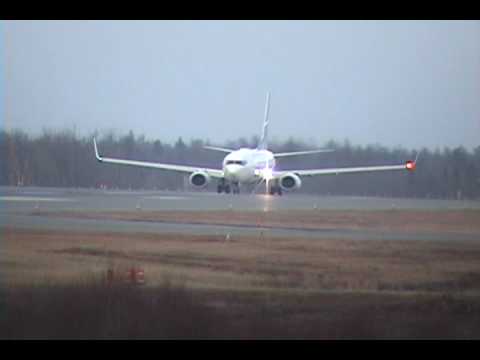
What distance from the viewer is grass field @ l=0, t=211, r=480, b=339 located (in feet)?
41.9

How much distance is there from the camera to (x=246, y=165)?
4597 cm

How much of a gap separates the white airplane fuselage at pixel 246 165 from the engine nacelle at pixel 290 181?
62.6 inches

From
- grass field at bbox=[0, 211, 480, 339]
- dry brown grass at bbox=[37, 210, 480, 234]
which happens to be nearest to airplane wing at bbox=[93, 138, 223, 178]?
dry brown grass at bbox=[37, 210, 480, 234]

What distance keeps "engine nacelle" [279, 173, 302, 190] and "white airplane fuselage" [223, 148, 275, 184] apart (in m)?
1.59

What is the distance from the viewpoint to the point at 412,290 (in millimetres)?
15086

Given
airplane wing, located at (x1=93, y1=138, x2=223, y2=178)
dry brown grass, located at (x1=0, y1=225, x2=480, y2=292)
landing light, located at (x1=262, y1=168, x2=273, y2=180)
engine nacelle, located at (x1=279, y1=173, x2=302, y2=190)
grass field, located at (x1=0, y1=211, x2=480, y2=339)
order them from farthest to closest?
1. landing light, located at (x1=262, y1=168, x2=273, y2=180)
2. engine nacelle, located at (x1=279, y1=173, x2=302, y2=190)
3. airplane wing, located at (x1=93, y1=138, x2=223, y2=178)
4. dry brown grass, located at (x1=0, y1=225, x2=480, y2=292)
5. grass field, located at (x1=0, y1=211, x2=480, y2=339)

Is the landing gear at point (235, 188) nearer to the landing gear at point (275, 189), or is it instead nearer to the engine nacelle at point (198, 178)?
the landing gear at point (275, 189)

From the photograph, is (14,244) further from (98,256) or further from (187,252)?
(187,252)

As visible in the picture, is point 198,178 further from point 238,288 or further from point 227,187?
point 238,288

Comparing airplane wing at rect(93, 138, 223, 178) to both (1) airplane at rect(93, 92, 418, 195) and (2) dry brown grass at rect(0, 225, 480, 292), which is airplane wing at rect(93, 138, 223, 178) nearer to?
(1) airplane at rect(93, 92, 418, 195)

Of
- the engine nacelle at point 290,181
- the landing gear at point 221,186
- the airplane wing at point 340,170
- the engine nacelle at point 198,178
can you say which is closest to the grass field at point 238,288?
the airplane wing at point 340,170

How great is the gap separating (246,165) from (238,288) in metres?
31.3

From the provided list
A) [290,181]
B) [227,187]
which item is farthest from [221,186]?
[290,181]
